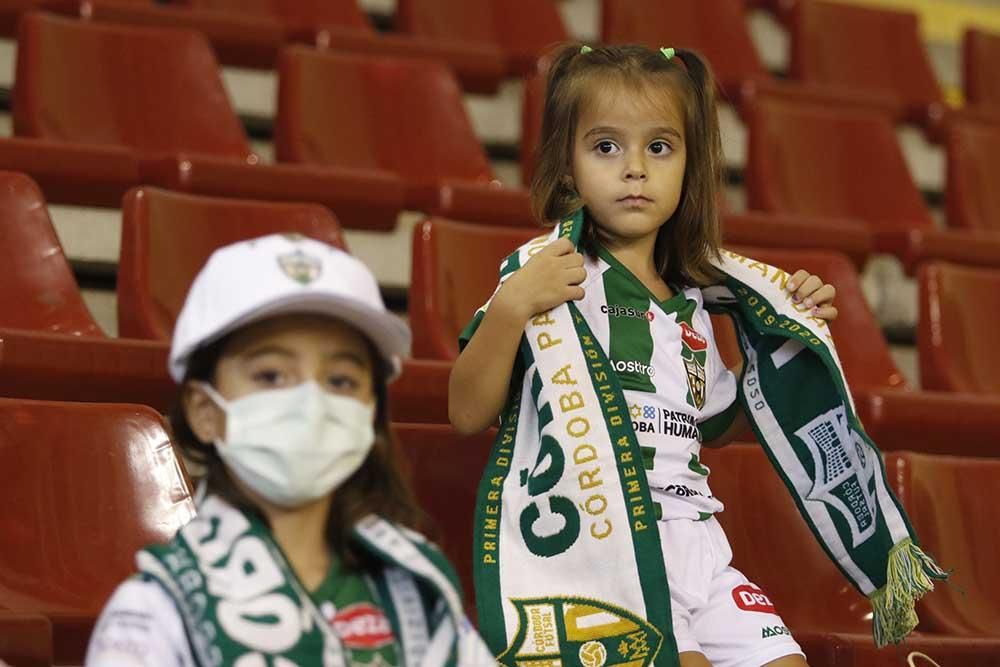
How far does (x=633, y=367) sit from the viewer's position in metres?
1.66

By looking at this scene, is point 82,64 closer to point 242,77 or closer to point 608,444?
point 242,77

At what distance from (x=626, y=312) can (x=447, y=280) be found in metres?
0.66

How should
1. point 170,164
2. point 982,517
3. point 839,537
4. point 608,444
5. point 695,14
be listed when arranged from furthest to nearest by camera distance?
point 695,14 → point 170,164 → point 982,517 → point 839,537 → point 608,444

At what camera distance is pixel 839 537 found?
5.70ft

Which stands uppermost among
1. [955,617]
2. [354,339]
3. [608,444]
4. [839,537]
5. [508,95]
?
[508,95]

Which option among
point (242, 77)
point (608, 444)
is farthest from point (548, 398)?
point (242, 77)

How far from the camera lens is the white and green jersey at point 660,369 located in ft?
5.35

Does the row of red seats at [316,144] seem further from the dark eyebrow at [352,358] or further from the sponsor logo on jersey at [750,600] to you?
the dark eyebrow at [352,358]

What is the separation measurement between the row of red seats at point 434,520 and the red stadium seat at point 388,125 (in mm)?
851

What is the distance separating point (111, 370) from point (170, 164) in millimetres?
599

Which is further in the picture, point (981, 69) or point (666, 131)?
point (981, 69)

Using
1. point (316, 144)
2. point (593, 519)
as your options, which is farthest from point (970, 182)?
point (593, 519)

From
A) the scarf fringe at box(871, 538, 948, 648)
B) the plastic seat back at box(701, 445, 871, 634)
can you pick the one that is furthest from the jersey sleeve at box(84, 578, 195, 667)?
the plastic seat back at box(701, 445, 871, 634)

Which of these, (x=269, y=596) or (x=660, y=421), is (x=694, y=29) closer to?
(x=660, y=421)
